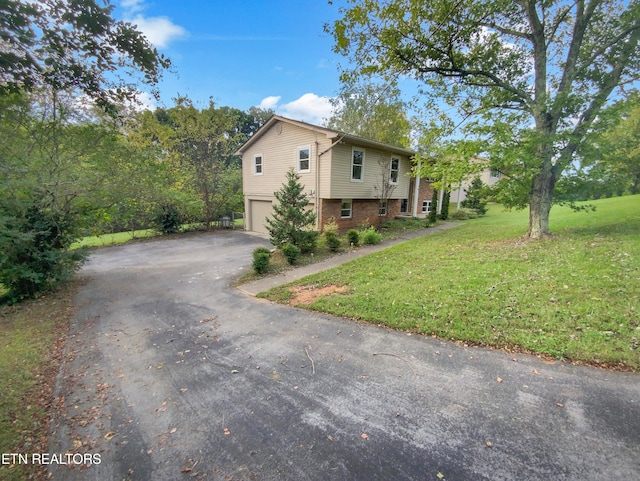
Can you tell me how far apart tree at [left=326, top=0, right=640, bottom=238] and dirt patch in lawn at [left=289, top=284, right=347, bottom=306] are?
632cm

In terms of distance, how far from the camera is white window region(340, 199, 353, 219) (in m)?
14.3

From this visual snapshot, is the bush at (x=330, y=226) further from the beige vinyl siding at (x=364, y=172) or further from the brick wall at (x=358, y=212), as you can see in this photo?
the beige vinyl siding at (x=364, y=172)

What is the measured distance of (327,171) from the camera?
41.6 ft

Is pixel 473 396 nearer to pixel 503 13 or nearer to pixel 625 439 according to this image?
pixel 625 439

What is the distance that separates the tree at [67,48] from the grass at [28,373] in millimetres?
3640

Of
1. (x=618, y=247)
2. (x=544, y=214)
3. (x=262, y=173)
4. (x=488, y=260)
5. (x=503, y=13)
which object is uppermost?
(x=503, y=13)

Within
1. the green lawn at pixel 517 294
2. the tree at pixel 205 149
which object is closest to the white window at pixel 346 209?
the green lawn at pixel 517 294

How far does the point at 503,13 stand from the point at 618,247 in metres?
7.87

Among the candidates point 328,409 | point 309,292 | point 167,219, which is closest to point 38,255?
point 309,292

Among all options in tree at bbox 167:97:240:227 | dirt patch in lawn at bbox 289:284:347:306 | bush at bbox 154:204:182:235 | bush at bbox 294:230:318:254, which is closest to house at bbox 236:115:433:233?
tree at bbox 167:97:240:227

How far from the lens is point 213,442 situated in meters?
2.60

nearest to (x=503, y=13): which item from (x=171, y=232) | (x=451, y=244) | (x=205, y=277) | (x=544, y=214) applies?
(x=544, y=214)

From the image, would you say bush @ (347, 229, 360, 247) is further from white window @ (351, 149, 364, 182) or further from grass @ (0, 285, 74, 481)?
grass @ (0, 285, 74, 481)

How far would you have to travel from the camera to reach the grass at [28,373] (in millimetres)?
2604
